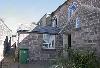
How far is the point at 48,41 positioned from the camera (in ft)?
74.8

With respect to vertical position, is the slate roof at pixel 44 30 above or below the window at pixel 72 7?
below

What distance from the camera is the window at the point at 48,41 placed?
2262cm

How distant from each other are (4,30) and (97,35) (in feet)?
46.2

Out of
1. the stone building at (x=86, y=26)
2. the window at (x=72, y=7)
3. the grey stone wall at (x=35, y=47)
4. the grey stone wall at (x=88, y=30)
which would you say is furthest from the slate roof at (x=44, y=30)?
the grey stone wall at (x=88, y=30)

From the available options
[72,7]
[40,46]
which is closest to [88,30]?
[72,7]

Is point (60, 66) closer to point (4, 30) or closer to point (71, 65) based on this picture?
point (71, 65)

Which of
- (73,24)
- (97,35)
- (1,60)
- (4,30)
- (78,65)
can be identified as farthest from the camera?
(4,30)

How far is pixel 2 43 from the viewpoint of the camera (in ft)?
82.8

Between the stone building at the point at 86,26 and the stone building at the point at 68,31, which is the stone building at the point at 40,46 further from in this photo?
the stone building at the point at 86,26

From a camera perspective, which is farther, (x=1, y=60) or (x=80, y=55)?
(x=1, y=60)

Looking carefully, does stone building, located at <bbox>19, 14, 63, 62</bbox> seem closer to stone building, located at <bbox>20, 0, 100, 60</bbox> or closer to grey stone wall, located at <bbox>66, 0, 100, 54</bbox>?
stone building, located at <bbox>20, 0, 100, 60</bbox>

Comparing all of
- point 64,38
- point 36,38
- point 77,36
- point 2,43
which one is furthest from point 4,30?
point 77,36

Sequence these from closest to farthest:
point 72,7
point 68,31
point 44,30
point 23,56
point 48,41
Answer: point 68,31, point 72,7, point 23,56, point 48,41, point 44,30

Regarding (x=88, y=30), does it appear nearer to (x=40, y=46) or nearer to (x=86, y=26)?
(x=86, y=26)
